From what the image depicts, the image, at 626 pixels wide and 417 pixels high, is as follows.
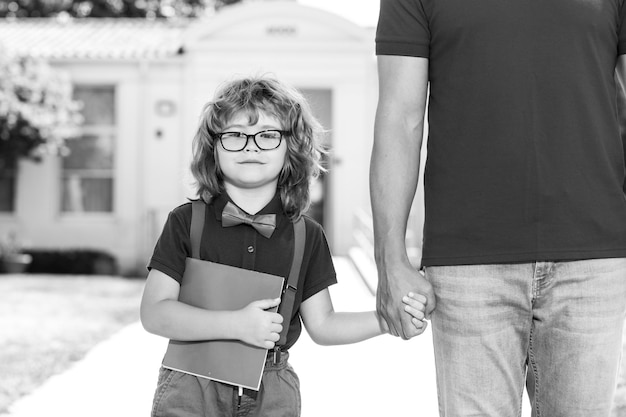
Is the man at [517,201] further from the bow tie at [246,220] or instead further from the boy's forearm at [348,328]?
the bow tie at [246,220]

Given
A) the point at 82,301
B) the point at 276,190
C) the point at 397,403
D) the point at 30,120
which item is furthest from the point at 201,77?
the point at 276,190

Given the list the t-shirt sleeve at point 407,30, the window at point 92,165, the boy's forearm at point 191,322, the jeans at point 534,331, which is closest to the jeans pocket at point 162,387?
the boy's forearm at point 191,322

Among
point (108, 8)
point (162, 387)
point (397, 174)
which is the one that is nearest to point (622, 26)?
point (397, 174)

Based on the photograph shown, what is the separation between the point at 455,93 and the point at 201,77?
1108cm

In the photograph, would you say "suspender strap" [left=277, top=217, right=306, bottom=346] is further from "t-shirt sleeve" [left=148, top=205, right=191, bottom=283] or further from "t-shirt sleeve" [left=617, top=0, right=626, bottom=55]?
"t-shirt sleeve" [left=617, top=0, right=626, bottom=55]

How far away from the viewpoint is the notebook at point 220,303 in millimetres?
2486

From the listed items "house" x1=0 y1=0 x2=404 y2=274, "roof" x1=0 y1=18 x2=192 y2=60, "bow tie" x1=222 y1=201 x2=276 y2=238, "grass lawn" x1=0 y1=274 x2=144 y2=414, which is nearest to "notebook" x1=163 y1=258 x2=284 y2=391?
"bow tie" x1=222 y1=201 x2=276 y2=238

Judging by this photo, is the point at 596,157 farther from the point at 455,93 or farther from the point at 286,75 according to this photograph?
the point at 286,75

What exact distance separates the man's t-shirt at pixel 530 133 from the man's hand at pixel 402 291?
0.28ft

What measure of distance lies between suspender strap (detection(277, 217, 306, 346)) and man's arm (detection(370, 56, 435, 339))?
12.4 inches

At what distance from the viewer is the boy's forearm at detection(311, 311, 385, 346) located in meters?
2.56

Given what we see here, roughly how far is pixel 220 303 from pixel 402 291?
1.83 feet

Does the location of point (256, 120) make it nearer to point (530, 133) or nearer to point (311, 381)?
point (530, 133)

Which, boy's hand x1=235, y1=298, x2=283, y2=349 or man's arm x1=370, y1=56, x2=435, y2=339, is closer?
man's arm x1=370, y1=56, x2=435, y2=339
